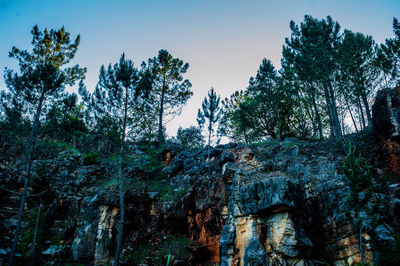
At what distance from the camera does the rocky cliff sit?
32.7 feet

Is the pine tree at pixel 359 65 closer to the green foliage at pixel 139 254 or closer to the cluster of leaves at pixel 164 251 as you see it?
the cluster of leaves at pixel 164 251

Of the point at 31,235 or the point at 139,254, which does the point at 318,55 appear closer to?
the point at 139,254

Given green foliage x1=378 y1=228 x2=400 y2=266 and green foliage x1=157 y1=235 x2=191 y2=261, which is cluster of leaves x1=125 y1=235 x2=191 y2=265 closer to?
green foliage x1=157 y1=235 x2=191 y2=261

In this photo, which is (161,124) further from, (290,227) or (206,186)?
(290,227)

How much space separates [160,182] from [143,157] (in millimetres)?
4671

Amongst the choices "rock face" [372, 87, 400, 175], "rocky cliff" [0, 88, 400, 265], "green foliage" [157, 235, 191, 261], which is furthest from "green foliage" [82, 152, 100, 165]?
"rock face" [372, 87, 400, 175]

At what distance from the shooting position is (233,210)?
12.7m

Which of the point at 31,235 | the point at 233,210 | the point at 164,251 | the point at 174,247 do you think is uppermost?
the point at 233,210

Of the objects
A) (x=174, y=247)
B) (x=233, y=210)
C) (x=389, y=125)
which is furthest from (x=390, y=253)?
(x=174, y=247)

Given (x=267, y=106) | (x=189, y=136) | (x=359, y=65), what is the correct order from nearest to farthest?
(x=359, y=65)
(x=267, y=106)
(x=189, y=136)

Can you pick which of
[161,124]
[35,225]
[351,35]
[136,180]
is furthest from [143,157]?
[351,35]

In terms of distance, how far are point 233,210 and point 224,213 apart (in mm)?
2078

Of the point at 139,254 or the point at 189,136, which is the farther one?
the point at 189,136

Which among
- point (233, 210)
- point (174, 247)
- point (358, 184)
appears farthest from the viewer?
point (174, 247)
